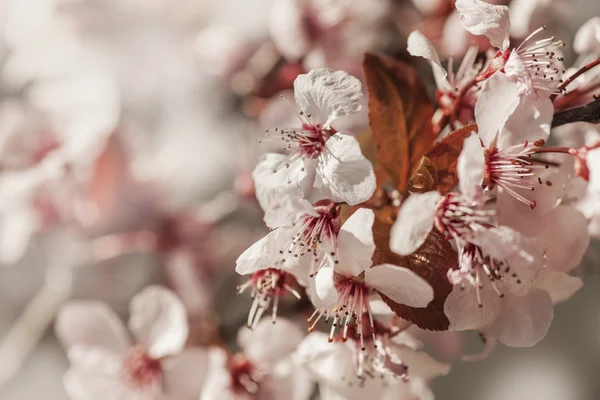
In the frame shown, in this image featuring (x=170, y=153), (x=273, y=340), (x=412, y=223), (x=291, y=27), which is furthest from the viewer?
(x=170, y=153)

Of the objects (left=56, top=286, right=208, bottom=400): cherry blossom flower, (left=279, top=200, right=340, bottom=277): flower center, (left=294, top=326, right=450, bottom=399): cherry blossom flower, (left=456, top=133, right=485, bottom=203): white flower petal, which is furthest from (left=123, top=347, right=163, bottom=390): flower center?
(left=456, top=133, right=485, bottom=203): white flower petal

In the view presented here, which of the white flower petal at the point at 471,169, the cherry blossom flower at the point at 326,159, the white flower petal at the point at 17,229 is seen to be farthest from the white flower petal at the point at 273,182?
the white flower petal at the point at 17,229

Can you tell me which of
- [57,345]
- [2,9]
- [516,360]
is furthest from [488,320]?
[2,9]

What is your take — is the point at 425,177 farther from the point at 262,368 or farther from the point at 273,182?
the point at 262,368

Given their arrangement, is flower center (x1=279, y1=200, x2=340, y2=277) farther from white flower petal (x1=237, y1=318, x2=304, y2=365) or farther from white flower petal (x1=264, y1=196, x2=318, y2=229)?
white flower petal (x1=237, y1=318, x2=304, y2=365)

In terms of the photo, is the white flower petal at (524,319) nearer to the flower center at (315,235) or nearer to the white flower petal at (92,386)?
the flower center at (315,235)

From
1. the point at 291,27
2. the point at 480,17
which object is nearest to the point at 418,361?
the point at 480,17

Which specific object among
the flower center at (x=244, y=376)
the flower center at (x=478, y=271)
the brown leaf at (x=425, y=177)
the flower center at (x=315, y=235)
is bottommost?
the flower center at (x=244, y=376)
